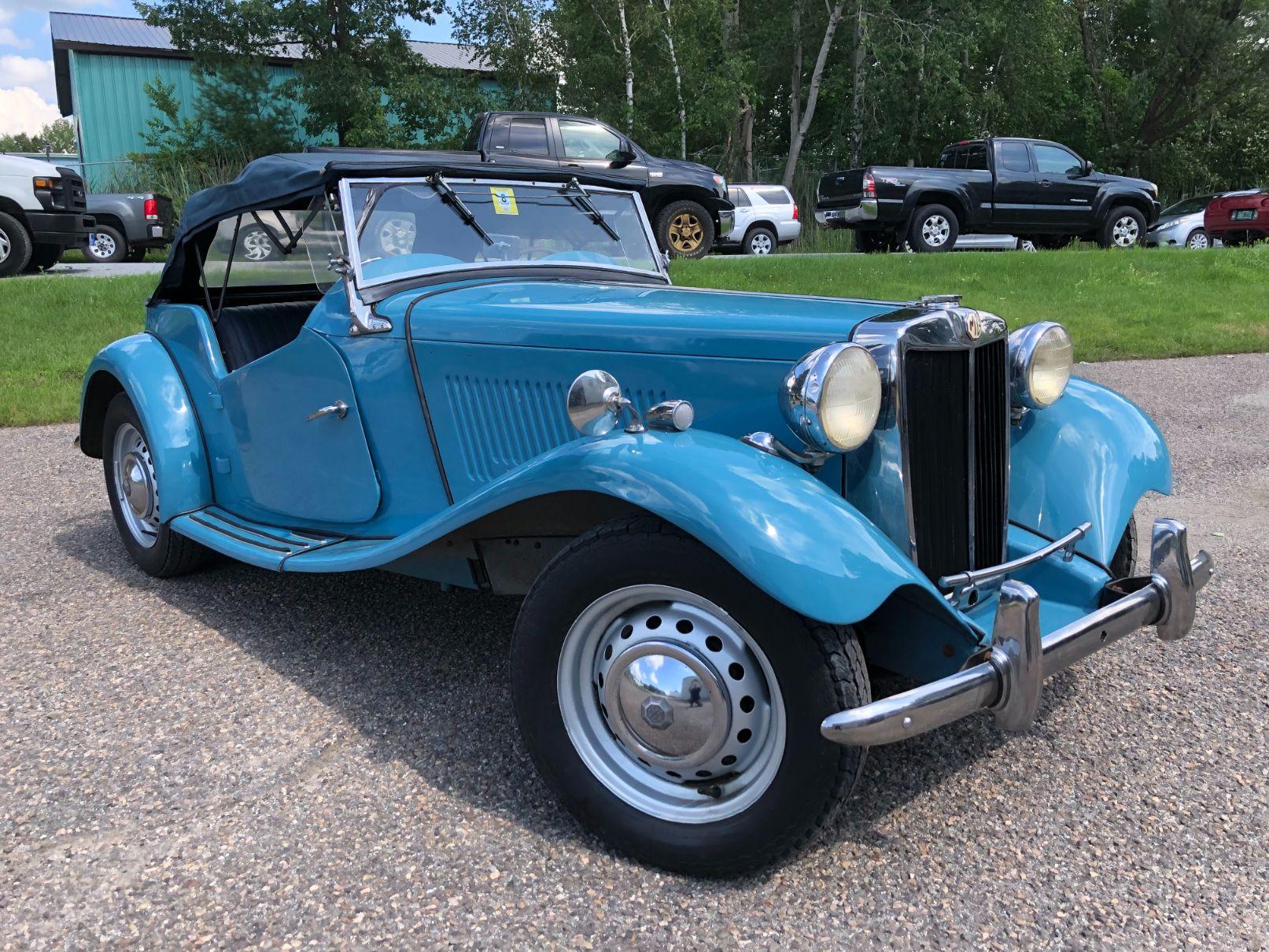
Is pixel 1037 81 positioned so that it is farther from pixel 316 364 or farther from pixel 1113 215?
pixel 316 364

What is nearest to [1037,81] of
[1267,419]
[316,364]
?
[1267,419]

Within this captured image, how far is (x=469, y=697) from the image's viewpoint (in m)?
3.14

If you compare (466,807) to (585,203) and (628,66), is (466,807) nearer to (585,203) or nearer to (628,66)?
(585,203)

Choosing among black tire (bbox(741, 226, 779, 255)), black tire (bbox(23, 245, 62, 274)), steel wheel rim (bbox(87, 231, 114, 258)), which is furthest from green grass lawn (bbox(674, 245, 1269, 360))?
steel wheel rim (bbox(87, 231, 114, 258))

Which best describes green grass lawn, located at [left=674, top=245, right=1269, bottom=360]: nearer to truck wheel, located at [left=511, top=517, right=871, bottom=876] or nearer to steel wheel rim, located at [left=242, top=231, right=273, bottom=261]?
steel wheel rim, located at [left=242, top=231, right=273, bottom=261]

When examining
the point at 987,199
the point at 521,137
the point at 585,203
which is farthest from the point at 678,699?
the point at 987,199

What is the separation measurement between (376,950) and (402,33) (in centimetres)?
2501

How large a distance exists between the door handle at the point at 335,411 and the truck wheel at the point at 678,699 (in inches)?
49.7

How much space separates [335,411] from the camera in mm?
3355

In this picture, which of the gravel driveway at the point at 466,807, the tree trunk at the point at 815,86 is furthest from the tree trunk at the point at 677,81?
the gravel driveway at the point at 466,807

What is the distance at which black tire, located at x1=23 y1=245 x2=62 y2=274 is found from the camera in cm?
1310

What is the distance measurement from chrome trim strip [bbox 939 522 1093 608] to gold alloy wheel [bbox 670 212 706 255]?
437 inches

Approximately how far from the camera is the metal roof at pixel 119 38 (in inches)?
1006

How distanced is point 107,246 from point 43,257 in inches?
120
